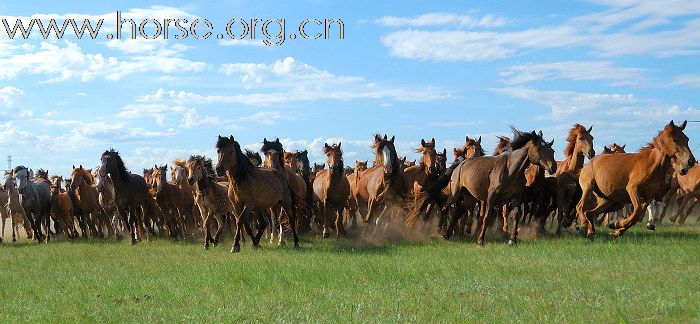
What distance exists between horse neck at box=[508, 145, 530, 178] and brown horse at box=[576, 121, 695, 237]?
1282mm

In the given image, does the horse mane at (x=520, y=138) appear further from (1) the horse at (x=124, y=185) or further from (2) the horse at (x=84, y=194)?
(2) the horse at (x=84, y=194)

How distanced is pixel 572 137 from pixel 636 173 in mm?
2890

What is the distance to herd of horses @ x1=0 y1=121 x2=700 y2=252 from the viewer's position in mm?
15625

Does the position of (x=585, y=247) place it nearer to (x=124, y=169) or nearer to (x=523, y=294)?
(x=523, y=294)

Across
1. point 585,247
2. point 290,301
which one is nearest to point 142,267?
point 290,301

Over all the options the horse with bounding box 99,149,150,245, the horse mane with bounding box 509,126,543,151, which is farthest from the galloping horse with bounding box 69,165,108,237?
the horse mane with bounding box 509,126,543,151

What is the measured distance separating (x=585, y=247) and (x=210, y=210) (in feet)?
28.0

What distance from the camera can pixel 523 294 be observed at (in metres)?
9.33

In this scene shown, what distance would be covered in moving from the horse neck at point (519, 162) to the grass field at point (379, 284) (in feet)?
4.81

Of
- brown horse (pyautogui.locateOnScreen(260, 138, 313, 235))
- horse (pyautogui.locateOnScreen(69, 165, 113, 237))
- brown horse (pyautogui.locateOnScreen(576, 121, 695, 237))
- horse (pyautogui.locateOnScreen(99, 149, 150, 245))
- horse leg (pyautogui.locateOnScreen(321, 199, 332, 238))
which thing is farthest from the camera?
horse (pyautogui.locateOnScreen(69, 165, 113, 237))

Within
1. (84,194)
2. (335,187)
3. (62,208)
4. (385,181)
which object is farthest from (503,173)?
(62,208)

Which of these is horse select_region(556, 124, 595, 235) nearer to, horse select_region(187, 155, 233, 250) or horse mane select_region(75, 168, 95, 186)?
horse select_region(187, 155, 233, 250)

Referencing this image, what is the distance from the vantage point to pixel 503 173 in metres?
16.3

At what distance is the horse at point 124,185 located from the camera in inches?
787
